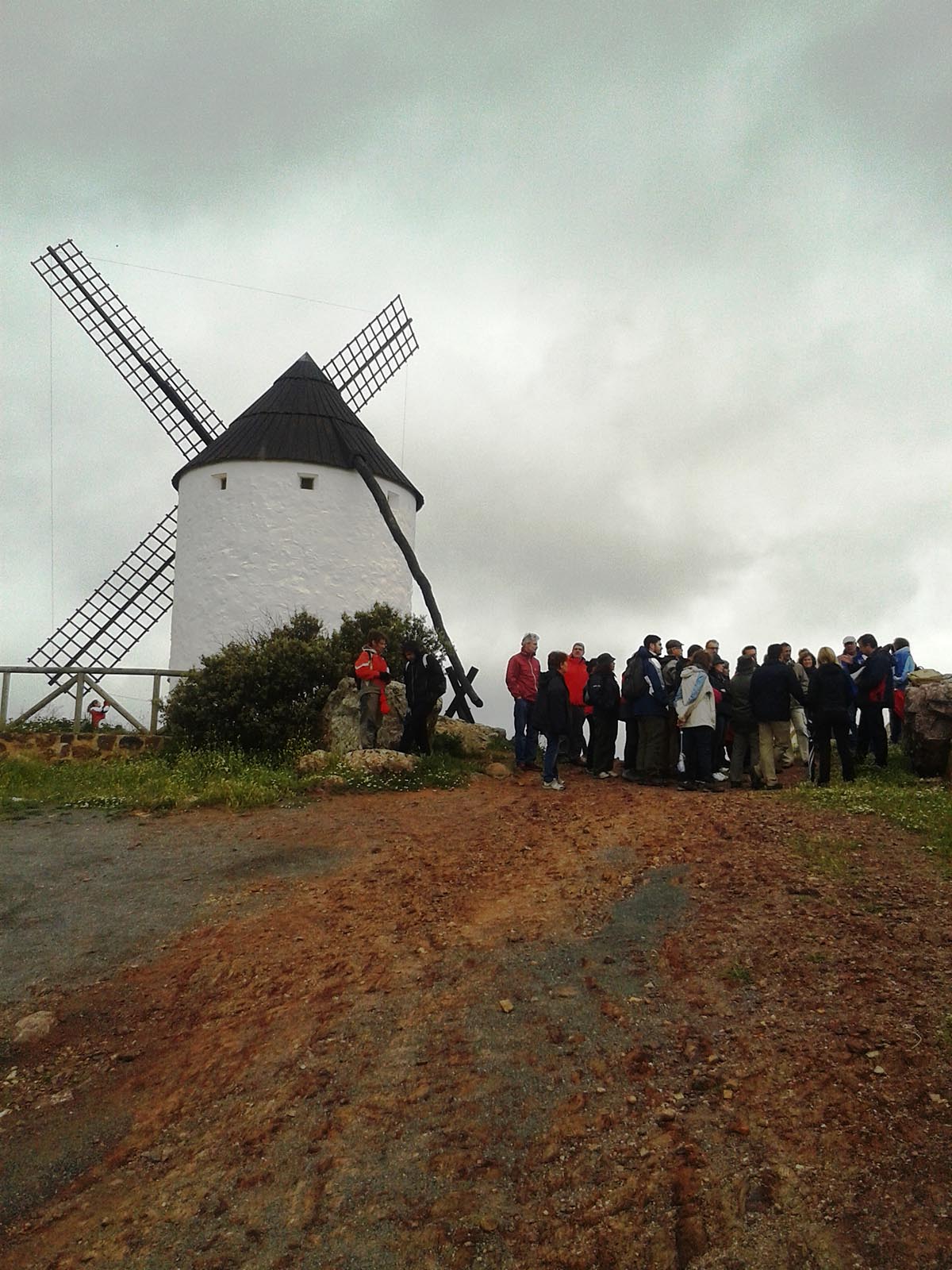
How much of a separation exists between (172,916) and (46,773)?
743 cm

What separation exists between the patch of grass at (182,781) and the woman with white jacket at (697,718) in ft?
11.0

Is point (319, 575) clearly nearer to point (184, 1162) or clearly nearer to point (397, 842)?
point (397, 842)

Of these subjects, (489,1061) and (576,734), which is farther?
(576,734)

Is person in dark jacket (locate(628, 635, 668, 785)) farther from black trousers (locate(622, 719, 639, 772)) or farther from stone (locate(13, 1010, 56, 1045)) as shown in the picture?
stone (locate(13, 1010, 56, 1045))

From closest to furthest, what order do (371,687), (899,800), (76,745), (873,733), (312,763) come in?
(899,800) → (312,763) → (873,733) → (371,687) → (76,745)

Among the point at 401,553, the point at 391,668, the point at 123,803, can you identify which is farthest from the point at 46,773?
the point at 401,553

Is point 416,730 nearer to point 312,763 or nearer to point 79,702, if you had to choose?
point 312,763

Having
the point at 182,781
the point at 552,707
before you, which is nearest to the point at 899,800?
the point at 552,707

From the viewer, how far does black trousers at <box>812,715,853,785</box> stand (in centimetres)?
1331

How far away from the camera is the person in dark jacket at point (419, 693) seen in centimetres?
1628

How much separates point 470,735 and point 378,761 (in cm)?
307

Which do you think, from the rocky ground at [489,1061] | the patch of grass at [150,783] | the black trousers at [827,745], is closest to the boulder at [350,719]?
the patch of grass at [150,783]

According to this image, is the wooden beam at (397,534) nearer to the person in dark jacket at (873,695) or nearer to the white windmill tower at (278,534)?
the white windmill tower at (278,534)

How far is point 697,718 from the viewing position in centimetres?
1416
